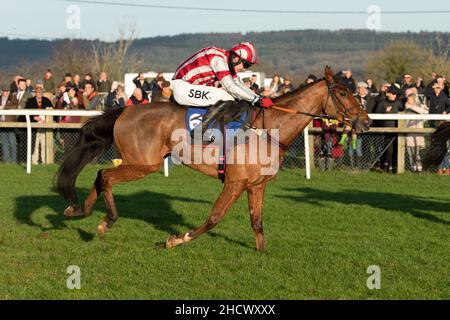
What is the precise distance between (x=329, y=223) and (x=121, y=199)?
342 cm

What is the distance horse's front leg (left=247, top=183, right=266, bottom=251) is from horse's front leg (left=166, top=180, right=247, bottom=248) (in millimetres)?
351

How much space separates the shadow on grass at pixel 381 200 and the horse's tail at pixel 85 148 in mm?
3908

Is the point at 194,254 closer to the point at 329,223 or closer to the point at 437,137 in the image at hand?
the point at 329,223

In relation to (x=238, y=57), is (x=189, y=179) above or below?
below

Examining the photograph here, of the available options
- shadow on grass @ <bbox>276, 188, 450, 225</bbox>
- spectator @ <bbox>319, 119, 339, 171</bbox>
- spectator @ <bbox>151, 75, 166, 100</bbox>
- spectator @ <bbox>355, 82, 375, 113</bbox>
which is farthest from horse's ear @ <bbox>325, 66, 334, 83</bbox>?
spectator @ <bbox>151, 75, 166, 100</bbox>

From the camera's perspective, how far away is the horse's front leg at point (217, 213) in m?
8.14

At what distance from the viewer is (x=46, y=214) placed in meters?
10.7

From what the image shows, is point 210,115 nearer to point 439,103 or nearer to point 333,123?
point 333,123

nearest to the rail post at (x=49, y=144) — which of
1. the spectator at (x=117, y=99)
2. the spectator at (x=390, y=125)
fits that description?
the spectator at (x=117, y=99)

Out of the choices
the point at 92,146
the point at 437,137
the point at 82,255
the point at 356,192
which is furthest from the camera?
the point at 356,192

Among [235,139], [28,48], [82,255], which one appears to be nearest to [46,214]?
[82,255]

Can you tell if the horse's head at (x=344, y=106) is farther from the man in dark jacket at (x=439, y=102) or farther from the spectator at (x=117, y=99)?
the spectator at (x=117, y=99)

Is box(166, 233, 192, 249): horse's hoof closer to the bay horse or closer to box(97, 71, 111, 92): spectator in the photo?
the bay horse
